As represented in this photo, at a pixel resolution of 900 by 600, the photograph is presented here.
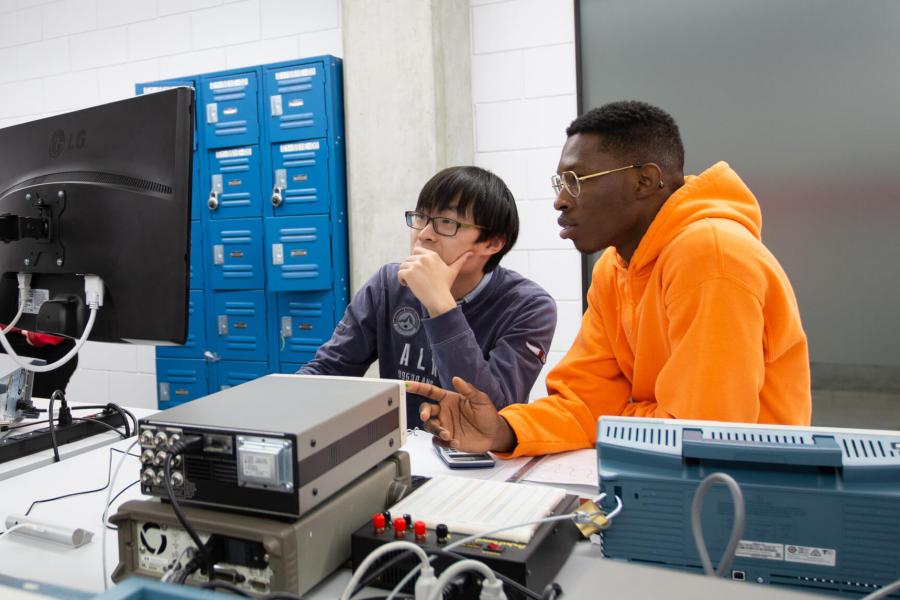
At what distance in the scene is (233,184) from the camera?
320cm

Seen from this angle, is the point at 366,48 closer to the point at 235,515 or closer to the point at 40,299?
the point at 40,299

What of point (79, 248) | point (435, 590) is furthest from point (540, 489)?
point (79, 248)

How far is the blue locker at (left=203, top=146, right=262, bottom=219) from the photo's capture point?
10.3 feet

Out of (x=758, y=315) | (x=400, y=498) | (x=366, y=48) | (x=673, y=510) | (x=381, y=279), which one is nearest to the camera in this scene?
(x=673, y=510)

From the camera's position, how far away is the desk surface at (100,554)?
2.09ft

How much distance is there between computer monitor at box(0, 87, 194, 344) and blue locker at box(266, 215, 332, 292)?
174 centimetres

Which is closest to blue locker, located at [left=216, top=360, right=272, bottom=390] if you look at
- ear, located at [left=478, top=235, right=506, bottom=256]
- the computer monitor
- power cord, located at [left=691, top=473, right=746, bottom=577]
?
ear, located at [left=478, top=235, right=506, bottom=256]

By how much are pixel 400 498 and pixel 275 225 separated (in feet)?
7.90

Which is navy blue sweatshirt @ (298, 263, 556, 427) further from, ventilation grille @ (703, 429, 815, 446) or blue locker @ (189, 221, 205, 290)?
blue locker @ (189, 221, 205, 290)

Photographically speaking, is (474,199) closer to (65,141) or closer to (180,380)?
(65,141)

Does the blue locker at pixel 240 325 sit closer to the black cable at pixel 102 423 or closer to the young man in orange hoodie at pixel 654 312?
the black cable at pixel 102 423

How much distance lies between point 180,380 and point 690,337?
282 cm

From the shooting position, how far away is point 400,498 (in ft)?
2.94

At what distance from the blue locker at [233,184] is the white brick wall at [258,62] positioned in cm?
62
